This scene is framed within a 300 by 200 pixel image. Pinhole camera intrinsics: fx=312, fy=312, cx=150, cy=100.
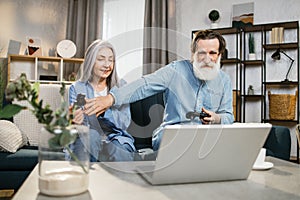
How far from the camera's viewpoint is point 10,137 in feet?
7.43

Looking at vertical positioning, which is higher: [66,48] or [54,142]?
[66,48]

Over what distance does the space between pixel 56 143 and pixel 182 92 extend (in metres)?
1.11

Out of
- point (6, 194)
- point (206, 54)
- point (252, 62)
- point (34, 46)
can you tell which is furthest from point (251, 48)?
point (6, 194)

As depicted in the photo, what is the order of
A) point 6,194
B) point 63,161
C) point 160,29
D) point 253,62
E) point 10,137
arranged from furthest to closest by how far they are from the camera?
point 160,29 < point 253,62 < point 10,137 < point 6,194 < point 63,161

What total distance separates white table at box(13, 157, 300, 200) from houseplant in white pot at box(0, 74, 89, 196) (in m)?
0.03

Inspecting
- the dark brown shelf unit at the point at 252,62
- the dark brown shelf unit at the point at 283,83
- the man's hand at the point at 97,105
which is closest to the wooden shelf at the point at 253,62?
the dark brown shelf unit at the point at 252,62

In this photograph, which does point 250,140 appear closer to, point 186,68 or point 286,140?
point 186,68

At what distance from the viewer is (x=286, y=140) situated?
2.11 metres

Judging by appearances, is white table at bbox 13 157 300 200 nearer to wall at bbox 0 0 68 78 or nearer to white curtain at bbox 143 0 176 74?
white curtain at bbox 143 0 176 74

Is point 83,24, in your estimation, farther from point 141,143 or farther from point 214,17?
point 141,143

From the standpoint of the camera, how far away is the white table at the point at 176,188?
0.78m

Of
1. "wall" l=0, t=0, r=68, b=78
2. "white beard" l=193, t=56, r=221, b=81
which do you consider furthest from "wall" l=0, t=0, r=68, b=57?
"white beard" l=193, t=56, r=221, b=81

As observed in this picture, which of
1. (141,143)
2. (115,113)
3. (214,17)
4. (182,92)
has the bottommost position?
(141,143)

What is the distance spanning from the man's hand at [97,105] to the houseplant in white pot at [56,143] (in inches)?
23.6
